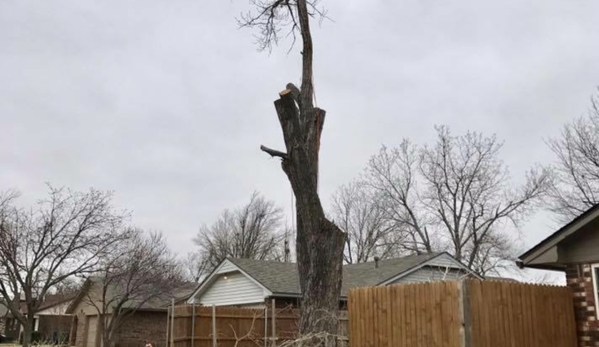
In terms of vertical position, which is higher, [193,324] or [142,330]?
[193,324]

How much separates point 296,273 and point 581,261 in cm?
1332

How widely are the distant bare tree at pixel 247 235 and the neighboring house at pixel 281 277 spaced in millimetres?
23822

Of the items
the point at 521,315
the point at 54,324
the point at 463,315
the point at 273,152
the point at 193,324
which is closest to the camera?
the point at 463,315

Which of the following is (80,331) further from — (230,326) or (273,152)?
(273,152)

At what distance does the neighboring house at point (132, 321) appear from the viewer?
3096 cm

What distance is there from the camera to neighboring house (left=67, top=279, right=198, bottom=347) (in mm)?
30958

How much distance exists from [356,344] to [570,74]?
1291cm

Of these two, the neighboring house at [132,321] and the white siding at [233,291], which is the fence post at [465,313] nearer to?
the white siding at [233,291]

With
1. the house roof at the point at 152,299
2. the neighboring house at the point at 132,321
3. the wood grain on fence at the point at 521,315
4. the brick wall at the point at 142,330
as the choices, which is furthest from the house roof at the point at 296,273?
the wood grain on fence at the point at 521,315

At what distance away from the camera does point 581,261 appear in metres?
9.92

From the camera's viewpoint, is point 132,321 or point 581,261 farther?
point 132,321

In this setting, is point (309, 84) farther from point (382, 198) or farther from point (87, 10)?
point (382, 198)

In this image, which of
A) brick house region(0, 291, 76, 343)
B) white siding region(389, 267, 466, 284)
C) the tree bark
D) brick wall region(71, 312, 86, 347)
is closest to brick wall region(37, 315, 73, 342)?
brick house region(0, 291, 76, 343)

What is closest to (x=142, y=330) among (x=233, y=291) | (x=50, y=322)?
(x=233, y=291)
